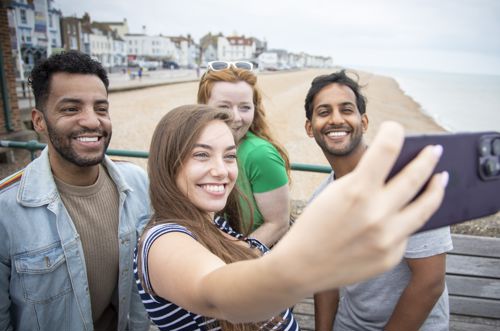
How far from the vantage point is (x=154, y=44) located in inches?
3898

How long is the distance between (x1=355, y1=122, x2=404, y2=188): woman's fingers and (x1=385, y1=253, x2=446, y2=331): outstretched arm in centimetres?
133

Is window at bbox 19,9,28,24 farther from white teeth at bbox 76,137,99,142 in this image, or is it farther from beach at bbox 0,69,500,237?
white teeth at bbox 76,137,99,142

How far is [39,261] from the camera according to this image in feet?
5.92

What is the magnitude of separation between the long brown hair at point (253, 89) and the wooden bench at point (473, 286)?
1.42m

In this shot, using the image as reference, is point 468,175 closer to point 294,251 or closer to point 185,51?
point 294,251

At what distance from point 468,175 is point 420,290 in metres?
1.04

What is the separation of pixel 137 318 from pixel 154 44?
4237 inches

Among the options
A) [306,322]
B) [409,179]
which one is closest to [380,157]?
[409,179]

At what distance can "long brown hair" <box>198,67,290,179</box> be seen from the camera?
8.09 ft

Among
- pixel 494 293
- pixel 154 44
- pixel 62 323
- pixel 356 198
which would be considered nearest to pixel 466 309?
pixel 494 293

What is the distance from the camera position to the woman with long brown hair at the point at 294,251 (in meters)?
0.53

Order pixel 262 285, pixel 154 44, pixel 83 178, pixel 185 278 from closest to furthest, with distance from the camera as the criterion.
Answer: pixel 262 285 < pixel 185 278 < pixel 83 178 < pixel 154 44

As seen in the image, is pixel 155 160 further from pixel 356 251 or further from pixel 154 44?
pixel 154 44

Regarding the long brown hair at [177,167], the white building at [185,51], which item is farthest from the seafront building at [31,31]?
the white building at [185,51]
